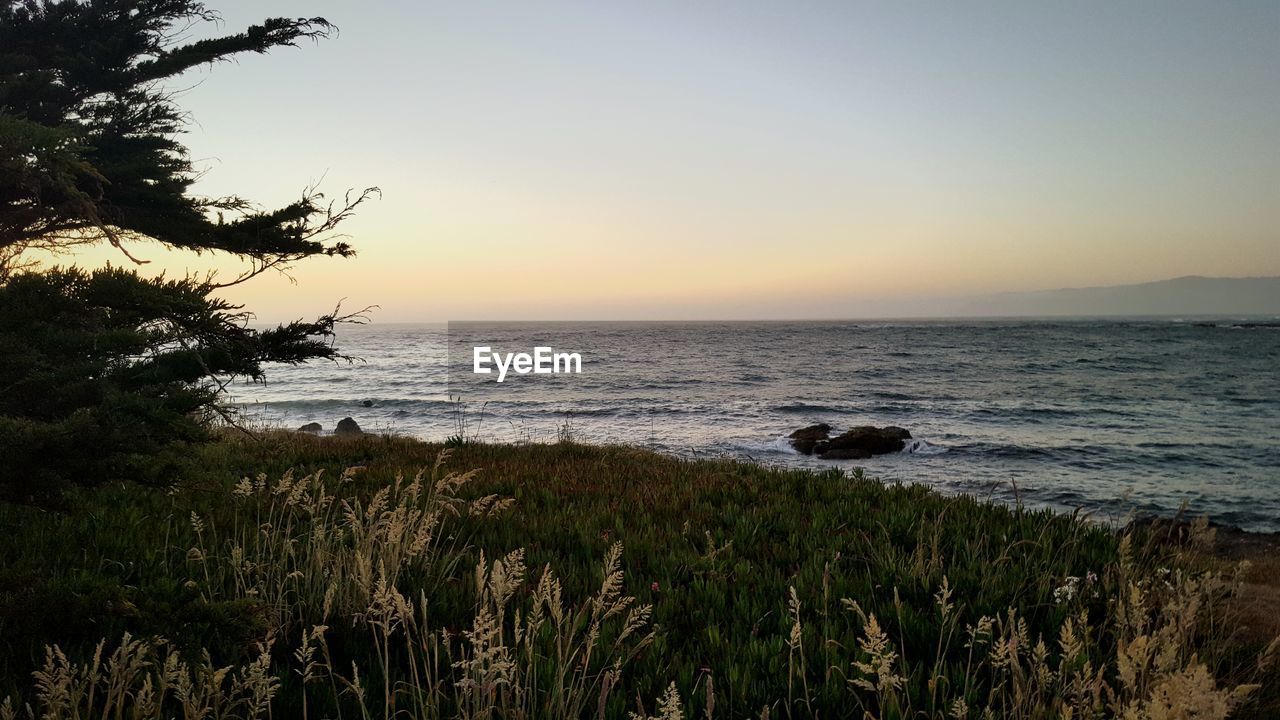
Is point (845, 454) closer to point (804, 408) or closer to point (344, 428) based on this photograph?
point (804, 408)

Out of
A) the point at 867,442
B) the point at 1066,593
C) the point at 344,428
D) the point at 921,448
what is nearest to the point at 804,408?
the point at 867,442

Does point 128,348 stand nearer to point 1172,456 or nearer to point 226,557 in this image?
point 226,557

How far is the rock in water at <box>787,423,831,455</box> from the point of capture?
24.5 meters

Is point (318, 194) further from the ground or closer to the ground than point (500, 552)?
further from the ground

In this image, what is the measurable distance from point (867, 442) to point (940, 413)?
11.5 m

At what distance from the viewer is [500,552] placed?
578cm

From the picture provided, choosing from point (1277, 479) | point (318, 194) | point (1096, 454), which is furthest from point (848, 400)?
point (318, 194)

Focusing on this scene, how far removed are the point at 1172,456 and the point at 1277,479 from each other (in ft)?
10.7

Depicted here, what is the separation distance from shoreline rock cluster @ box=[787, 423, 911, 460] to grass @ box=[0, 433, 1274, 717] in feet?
49.9

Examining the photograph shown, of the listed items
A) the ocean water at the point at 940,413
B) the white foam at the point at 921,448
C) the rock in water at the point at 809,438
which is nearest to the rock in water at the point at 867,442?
the white foam at the point at 921,448

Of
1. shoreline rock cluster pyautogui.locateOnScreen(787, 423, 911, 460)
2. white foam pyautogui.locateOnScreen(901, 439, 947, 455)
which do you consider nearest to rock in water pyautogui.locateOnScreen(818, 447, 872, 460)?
shoreline rock cluster pyautogui.locateOnScreen(787, 423, 911, 460)

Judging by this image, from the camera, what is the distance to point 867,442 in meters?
24.2

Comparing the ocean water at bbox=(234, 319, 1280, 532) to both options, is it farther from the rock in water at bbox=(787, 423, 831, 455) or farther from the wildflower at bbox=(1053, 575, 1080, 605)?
the wildflower at bbox=(1053, 575, 1080, 605)

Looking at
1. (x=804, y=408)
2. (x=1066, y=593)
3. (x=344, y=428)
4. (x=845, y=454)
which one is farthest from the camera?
(x=804, y=408)
